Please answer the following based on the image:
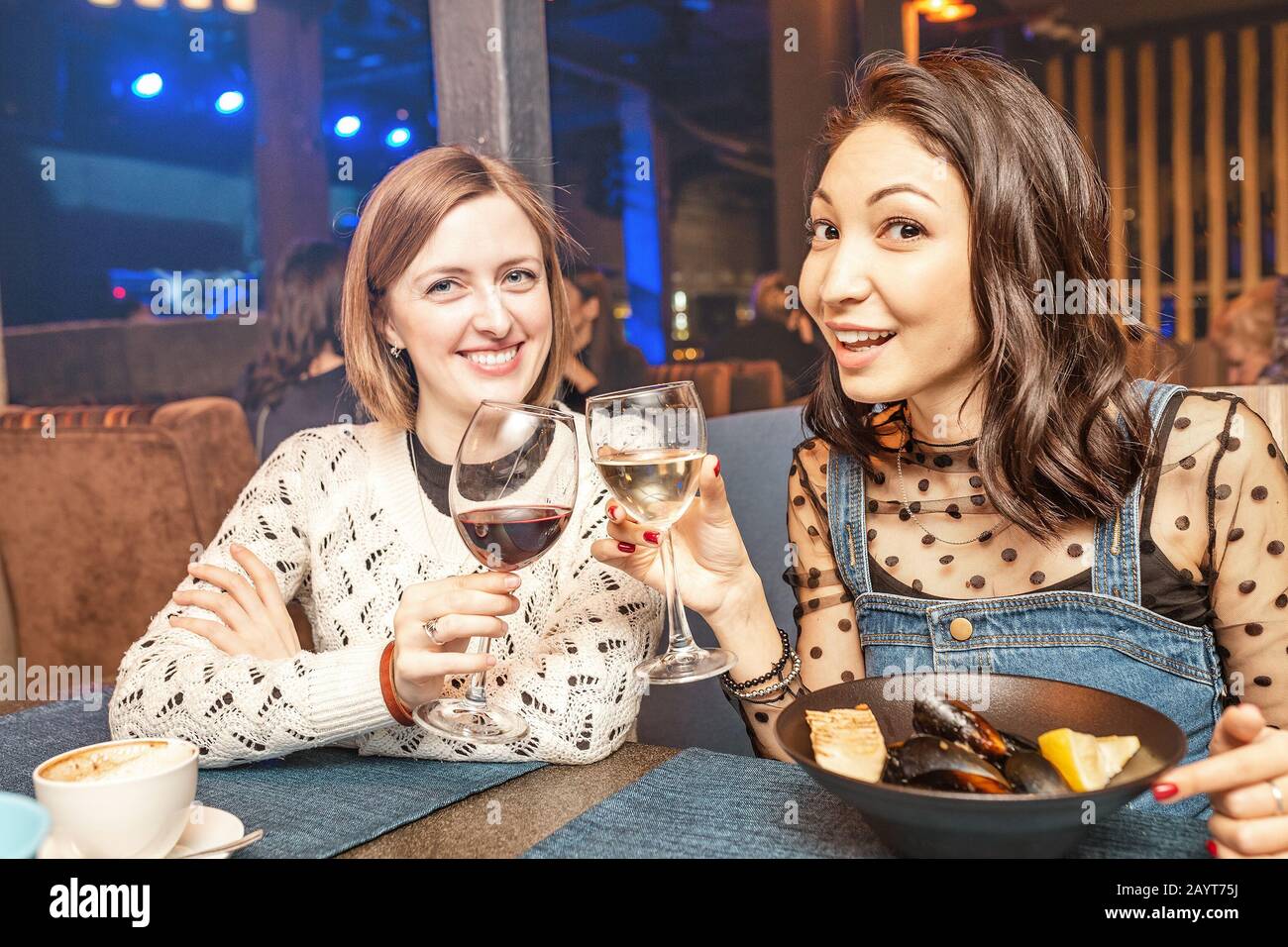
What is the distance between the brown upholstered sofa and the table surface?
2017 mm

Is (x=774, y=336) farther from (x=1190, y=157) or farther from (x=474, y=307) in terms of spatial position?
(x=474, y=307)

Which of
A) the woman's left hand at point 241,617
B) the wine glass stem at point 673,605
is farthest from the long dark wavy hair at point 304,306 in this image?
the wine glass stem at point 673,605

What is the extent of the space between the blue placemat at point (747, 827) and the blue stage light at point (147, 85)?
556cm

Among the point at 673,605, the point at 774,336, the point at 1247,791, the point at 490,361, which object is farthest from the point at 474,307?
the point at 774,336

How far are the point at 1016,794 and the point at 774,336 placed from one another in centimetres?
476

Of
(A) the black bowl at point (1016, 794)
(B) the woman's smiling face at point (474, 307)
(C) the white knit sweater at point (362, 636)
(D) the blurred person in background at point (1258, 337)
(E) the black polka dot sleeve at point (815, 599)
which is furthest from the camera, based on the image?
(D) the blurred person in background at point (1258, 337)

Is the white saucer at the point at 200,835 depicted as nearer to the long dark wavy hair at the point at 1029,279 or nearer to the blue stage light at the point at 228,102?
the long dark wavy hair at the point at 1029,279

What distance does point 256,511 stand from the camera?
4.81ft

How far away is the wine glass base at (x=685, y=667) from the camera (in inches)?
37.6

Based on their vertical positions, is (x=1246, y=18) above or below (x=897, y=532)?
above

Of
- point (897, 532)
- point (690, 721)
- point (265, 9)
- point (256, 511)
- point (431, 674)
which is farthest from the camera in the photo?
point (265, 9)
